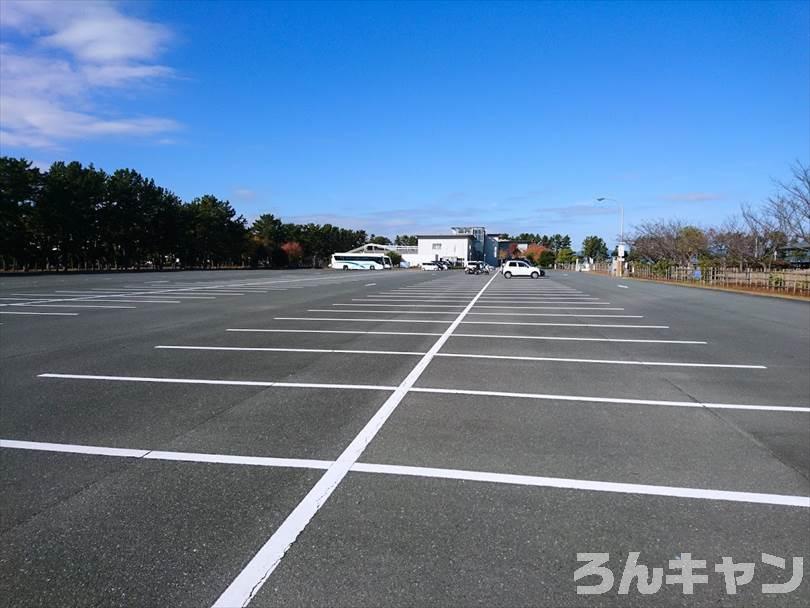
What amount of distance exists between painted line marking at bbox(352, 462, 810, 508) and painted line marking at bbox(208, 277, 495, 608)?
0.80 ft

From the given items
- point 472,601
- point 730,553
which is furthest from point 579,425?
point 472,601

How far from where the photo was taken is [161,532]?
3.52 m

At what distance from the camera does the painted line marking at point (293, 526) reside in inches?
115

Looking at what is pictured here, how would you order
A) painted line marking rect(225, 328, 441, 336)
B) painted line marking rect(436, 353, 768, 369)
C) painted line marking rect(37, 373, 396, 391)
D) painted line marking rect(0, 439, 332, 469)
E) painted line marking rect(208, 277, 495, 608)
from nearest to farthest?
1. painted line marking rect(208, 277, 495, 608)
2. painted line marking rect(0, 439, 332, 469)
3. painted line marking rect(37, 373, 396, 391)
4. painted line marking rect(436, 353, 768, 369)
5. painted line marking rect(225, 328, 441, 336)

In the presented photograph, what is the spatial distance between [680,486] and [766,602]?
1.41 metres

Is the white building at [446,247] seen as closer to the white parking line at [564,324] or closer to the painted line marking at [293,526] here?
the white parking line at [564,324]

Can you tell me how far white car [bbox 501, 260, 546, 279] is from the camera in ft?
184

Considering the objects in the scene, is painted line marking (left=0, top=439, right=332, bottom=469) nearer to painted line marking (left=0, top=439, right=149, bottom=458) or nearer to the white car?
painted line marking (left=0, top=439, right=149, bottom=458)

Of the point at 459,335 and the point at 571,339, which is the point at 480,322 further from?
the point at 571,339

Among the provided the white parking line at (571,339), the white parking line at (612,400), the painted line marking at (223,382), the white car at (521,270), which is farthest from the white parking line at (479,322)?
the white car at (521,270)

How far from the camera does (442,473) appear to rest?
448 cm

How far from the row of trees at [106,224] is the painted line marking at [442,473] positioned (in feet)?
173

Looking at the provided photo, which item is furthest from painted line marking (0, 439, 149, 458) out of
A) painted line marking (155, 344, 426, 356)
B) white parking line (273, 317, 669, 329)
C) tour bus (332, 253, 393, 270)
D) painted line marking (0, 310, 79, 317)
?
tour bus (332, 253, 393, 270)

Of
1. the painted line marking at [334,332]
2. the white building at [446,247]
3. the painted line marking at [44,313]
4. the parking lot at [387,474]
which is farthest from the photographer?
the white building at [446,247]
